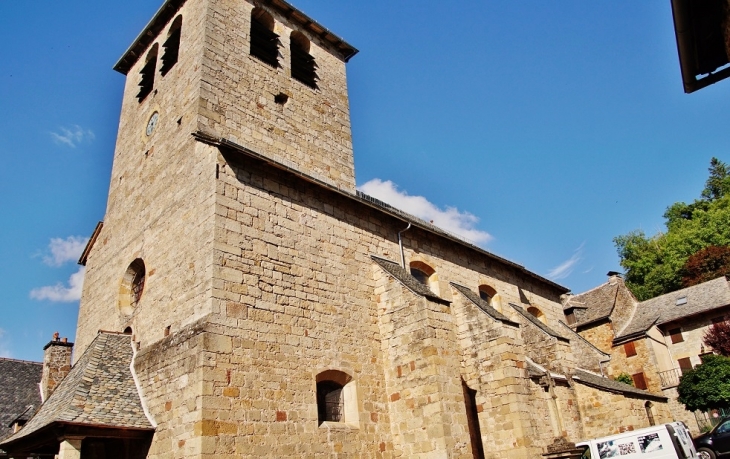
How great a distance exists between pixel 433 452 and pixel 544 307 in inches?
443

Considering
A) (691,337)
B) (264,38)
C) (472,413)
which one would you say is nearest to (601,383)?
(472,413)

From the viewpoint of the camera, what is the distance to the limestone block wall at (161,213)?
34.1 feet

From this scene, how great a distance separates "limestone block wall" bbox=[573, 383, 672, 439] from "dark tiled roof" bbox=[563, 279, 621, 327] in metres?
12.1

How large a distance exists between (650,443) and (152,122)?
559 inches

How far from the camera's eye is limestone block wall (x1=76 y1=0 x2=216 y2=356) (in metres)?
10.4

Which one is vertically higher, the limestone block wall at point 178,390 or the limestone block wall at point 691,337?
the limestone block wall at point 691,337

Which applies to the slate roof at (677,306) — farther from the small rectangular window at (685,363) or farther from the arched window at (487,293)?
the arched window at (487,293)

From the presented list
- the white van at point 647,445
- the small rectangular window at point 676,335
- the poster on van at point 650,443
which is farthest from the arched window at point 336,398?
the small rectangular window at point 676,335

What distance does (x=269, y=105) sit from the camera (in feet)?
46.0

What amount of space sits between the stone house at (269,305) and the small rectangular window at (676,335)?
12.6 metres

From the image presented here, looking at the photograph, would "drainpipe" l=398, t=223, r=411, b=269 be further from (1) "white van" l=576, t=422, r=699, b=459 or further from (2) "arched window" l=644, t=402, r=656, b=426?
(2) "arched window" l=644, t=402, r=656, b=426

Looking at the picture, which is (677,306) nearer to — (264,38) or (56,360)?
(264,38)

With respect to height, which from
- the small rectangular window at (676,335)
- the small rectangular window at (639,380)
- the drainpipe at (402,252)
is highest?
the drainpipe at (402,252)

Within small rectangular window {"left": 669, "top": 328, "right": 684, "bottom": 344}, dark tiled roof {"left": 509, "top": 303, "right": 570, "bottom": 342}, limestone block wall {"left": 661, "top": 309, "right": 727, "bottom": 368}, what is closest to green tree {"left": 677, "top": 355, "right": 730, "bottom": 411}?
limestone block wall {"left": 661, "top": 309, "right": 727, "bottom": 368}
